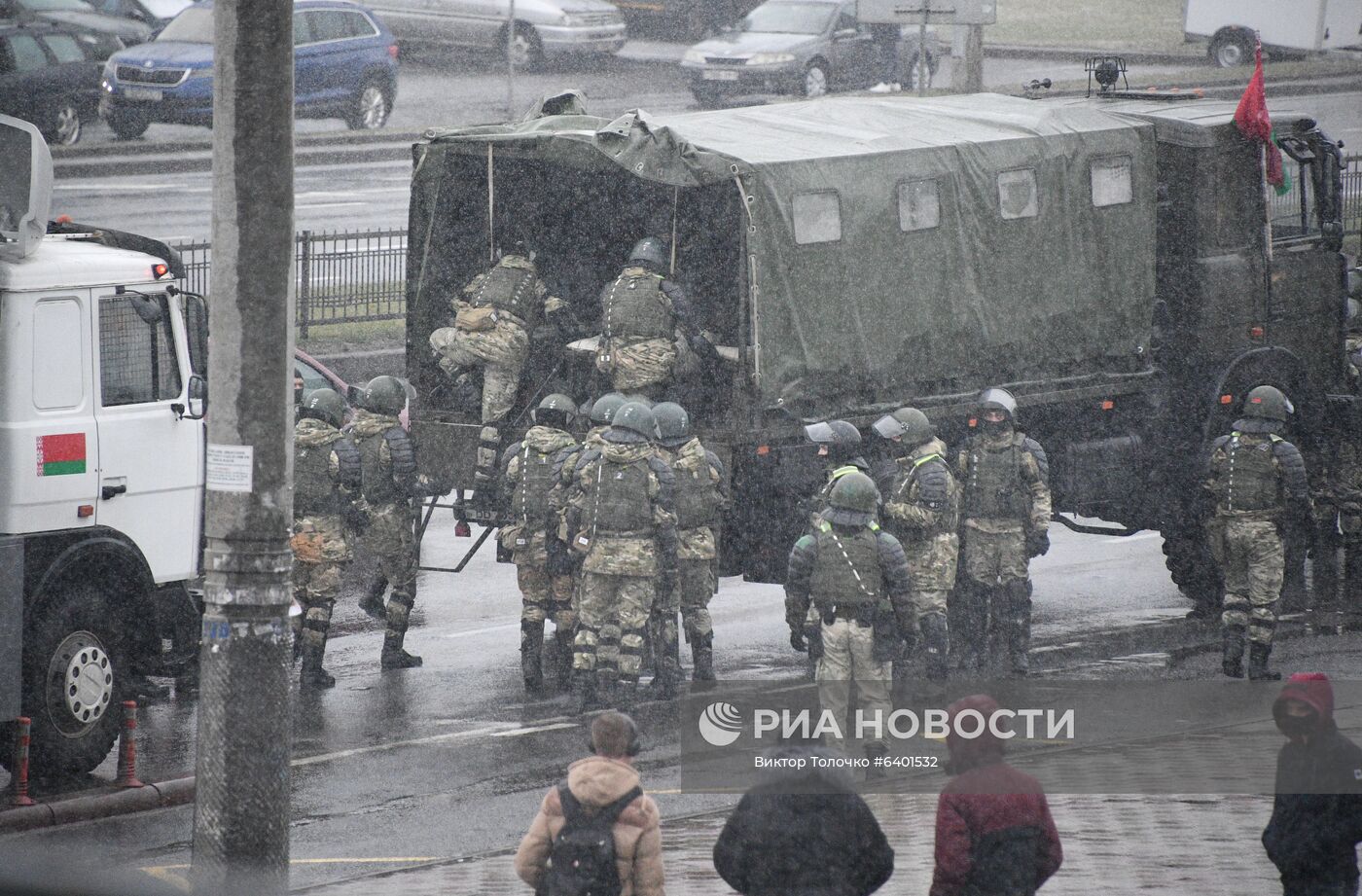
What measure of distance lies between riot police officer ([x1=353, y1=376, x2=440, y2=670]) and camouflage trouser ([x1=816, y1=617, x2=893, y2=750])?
11.0ft

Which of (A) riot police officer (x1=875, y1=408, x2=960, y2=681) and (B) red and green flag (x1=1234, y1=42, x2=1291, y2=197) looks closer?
(A) riot police officer (x1=875, y1=408, x2=960, y2=681)

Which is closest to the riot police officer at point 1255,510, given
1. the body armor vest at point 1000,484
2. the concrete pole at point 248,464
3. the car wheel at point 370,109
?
the body armor vest at point 1000,484

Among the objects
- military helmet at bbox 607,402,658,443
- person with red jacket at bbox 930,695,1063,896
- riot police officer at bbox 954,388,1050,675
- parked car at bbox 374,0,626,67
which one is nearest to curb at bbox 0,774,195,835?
military helmet at bbox 607,402,658,443

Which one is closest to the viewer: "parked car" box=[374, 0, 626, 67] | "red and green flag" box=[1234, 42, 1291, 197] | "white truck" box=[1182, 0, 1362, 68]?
"red and green flag" box=[1234, 42, 1291, 197]

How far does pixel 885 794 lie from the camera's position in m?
10.7

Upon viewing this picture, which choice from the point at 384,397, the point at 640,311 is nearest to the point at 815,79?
the point at 640,311

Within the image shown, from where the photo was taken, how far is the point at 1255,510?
12.9 meters

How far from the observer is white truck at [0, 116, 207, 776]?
10.4 metres

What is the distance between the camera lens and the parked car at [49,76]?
2803 cm

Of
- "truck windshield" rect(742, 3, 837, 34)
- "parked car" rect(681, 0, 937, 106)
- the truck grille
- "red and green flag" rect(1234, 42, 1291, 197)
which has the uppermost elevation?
"truck windshield" rect(742, 3, 837, 34)

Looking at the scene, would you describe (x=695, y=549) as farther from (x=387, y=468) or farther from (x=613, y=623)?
(x=387, y=468)

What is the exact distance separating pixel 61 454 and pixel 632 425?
3.27 meters

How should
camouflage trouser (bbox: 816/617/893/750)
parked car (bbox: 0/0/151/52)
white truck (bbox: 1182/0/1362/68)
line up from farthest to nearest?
1. white truck (bbox: 1182/0/1362/68)
2. parked car (bbox: 0/0/151/52)
3. camouflage trouser (bbox: 816/617/893/750)

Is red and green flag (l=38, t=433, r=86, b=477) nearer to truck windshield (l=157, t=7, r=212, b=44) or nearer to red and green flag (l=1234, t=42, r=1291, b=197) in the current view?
red and green flag (l=1234, t=42, r=1291, b=197)
